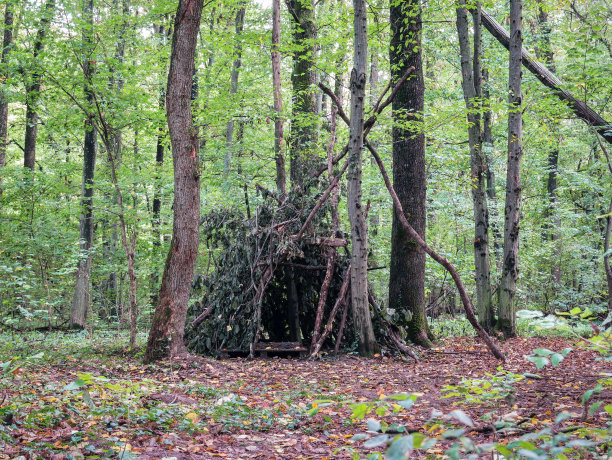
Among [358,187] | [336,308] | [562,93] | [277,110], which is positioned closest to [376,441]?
[358,187]

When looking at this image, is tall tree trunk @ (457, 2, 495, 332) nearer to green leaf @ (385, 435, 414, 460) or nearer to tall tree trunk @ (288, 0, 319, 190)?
tall tree trunk @ (288, 0, 319, 190)

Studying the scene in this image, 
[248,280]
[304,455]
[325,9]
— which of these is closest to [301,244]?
[248,280]

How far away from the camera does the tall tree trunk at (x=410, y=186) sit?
8500 millimetres

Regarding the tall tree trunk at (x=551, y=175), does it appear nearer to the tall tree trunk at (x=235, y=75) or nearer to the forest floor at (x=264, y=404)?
the tall tree trunk at (x=235, y=75)

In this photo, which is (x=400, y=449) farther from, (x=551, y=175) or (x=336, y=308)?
(x=551, y=175)

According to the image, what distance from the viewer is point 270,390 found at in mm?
5391

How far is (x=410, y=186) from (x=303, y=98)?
3968 millimetres

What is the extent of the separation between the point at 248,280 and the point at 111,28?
272 inches

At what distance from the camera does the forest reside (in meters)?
3.37

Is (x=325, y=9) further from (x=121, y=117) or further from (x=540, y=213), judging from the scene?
(x=121, y=117)

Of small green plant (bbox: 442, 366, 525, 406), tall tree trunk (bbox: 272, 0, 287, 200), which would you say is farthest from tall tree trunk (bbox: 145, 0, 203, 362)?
small green plant (bbox: 442, 366, 525, 406)

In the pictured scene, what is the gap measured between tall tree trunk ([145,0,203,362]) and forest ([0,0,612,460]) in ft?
0.09

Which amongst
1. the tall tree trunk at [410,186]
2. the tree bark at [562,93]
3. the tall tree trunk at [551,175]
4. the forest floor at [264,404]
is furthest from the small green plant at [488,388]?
the tall tree trunk at [551,175]

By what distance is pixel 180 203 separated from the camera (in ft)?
21.8
